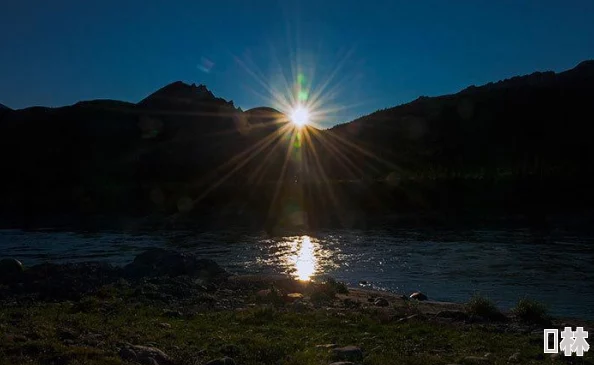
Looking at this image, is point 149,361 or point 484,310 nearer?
point 149,361

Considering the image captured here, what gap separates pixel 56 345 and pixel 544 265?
94.9 feet

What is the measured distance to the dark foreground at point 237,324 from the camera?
1188 cm

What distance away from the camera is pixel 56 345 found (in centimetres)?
1106

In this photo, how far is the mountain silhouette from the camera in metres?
86.4

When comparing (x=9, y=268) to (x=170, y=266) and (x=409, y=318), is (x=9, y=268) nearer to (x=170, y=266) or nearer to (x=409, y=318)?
(x=170, y=266)

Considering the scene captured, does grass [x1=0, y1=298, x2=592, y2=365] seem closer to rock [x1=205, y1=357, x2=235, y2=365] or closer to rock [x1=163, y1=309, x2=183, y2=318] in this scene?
rock [x1=163, y1=309, x2=183, y2=318]

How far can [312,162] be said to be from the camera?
154000 mm

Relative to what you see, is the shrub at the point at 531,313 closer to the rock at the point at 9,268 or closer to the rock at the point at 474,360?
the rock at the point at 474,360

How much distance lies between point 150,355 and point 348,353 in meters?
3.96

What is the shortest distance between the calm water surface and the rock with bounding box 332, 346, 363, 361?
12.0 metres

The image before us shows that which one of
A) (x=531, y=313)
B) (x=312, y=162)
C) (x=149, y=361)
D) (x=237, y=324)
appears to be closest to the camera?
(x=149, y=361)

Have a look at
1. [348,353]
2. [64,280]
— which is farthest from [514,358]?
[64,280]

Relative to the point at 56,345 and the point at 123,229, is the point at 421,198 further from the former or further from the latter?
the point at 56,345

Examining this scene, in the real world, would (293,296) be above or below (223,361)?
below
